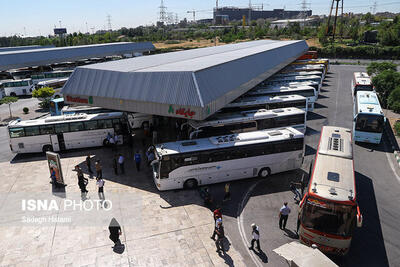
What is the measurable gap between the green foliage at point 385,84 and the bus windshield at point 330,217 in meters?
28.5

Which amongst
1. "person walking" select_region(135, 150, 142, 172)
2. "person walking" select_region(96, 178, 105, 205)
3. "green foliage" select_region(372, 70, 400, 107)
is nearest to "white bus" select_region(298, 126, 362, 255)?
"person walking" select_region(96, 178, 105, 205)

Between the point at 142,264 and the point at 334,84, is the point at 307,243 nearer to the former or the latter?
the point at 142,264

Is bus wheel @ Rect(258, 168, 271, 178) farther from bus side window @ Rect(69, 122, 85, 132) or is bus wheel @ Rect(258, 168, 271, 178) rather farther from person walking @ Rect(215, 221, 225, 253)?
bus side window @ Rect(69, 122, 85, 132)

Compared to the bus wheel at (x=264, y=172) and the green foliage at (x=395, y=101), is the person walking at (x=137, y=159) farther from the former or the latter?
the green foliage at (x=395, y=101)

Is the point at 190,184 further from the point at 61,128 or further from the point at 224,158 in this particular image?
the point at 61,128

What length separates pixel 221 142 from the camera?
641 inches

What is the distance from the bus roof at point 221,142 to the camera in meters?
15.6

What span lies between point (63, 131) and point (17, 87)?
28934 millimetres

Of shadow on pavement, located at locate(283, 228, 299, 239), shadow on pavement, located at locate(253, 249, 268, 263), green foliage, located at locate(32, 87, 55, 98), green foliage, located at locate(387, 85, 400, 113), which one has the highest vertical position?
green foliage, located at locate(32, 87, 55, 98)

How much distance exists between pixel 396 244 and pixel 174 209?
10111mm

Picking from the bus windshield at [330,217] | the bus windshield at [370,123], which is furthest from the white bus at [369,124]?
the bus windshield at [330,217]

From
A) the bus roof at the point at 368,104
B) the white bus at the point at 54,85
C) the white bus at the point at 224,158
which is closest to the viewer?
the white bus at the point at 224,158

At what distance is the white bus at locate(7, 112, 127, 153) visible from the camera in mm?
20906

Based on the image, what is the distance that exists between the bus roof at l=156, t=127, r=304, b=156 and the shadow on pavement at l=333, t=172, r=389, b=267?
5.12 metres
